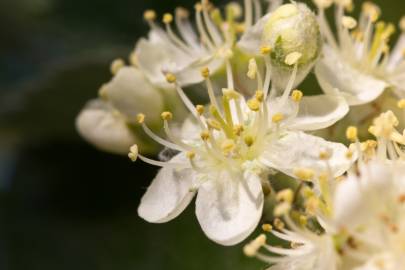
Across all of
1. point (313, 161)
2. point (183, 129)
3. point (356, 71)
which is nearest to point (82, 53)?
point (183, 129)

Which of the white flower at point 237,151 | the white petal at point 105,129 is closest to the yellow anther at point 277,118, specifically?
the white flower at point 237,151

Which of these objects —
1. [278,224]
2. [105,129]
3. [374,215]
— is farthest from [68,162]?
[374,215]

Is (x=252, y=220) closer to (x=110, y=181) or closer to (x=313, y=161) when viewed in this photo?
(x=313, y=161)

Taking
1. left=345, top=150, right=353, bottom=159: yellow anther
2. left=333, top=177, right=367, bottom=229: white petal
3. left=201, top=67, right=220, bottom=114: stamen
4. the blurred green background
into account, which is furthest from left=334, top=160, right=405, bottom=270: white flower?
the blurred green background

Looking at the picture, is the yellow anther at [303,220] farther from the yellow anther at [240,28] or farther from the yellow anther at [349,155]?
the yellow anther at [240,28]

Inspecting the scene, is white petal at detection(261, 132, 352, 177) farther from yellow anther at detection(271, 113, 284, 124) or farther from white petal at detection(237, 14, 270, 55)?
white petal at detection(237, 14, 270, 55)

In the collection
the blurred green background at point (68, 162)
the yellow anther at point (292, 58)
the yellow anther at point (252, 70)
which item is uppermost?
the yellow anther at point (252, 70)
